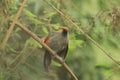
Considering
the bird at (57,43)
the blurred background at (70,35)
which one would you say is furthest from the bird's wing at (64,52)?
the blurred background at (70,35)

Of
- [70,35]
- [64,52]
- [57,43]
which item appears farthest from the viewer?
[57,43]

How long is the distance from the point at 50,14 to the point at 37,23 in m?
0.15

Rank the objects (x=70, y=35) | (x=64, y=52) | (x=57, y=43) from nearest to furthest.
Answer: (x=64, y=52), (x=70, y=35), (x=57, y=43)

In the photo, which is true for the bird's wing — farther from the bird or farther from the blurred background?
the blurred background

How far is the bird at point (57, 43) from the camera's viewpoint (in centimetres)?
462

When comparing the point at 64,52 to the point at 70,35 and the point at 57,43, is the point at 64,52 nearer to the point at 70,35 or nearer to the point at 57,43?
the point at 70,35

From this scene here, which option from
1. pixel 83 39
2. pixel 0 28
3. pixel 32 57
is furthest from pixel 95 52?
pixel 0 28

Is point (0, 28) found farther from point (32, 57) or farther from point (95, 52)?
point (95, 52)

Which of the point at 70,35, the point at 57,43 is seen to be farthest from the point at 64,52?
the point at 57,43

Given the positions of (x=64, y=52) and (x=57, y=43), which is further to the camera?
(x=57, y=43)

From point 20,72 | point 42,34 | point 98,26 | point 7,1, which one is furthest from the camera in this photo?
point 42,34

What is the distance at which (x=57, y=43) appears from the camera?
5.16m

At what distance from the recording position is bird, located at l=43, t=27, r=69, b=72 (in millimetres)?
4617

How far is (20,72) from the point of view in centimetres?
470
